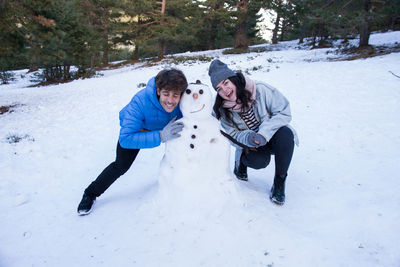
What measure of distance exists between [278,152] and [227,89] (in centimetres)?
81

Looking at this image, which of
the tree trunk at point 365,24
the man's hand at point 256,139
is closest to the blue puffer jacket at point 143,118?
the man's hand at point 256,139

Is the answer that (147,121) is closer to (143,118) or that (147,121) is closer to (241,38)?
(143,118)

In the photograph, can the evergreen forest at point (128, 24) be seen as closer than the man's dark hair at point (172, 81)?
No

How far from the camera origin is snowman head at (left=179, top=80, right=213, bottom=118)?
1926mm

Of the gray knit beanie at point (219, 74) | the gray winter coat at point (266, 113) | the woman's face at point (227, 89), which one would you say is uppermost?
the gray knit beanie at point (219, 74)

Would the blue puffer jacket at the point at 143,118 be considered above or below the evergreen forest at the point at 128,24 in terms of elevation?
below

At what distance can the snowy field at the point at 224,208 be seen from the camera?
182 cm

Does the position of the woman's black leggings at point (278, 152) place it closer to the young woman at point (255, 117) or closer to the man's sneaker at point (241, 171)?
the young woman at point (255, 117)

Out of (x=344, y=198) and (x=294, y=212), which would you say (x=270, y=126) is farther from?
(x=344, y=198)

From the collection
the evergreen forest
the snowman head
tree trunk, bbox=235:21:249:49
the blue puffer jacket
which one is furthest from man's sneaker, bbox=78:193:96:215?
tree trunk, bbox=235:21:249:49

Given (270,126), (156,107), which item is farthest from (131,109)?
(270,126)

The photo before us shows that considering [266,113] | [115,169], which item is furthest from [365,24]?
[115,169]

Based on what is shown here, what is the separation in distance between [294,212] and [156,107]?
1661 millimetres

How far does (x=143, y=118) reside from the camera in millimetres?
2236
